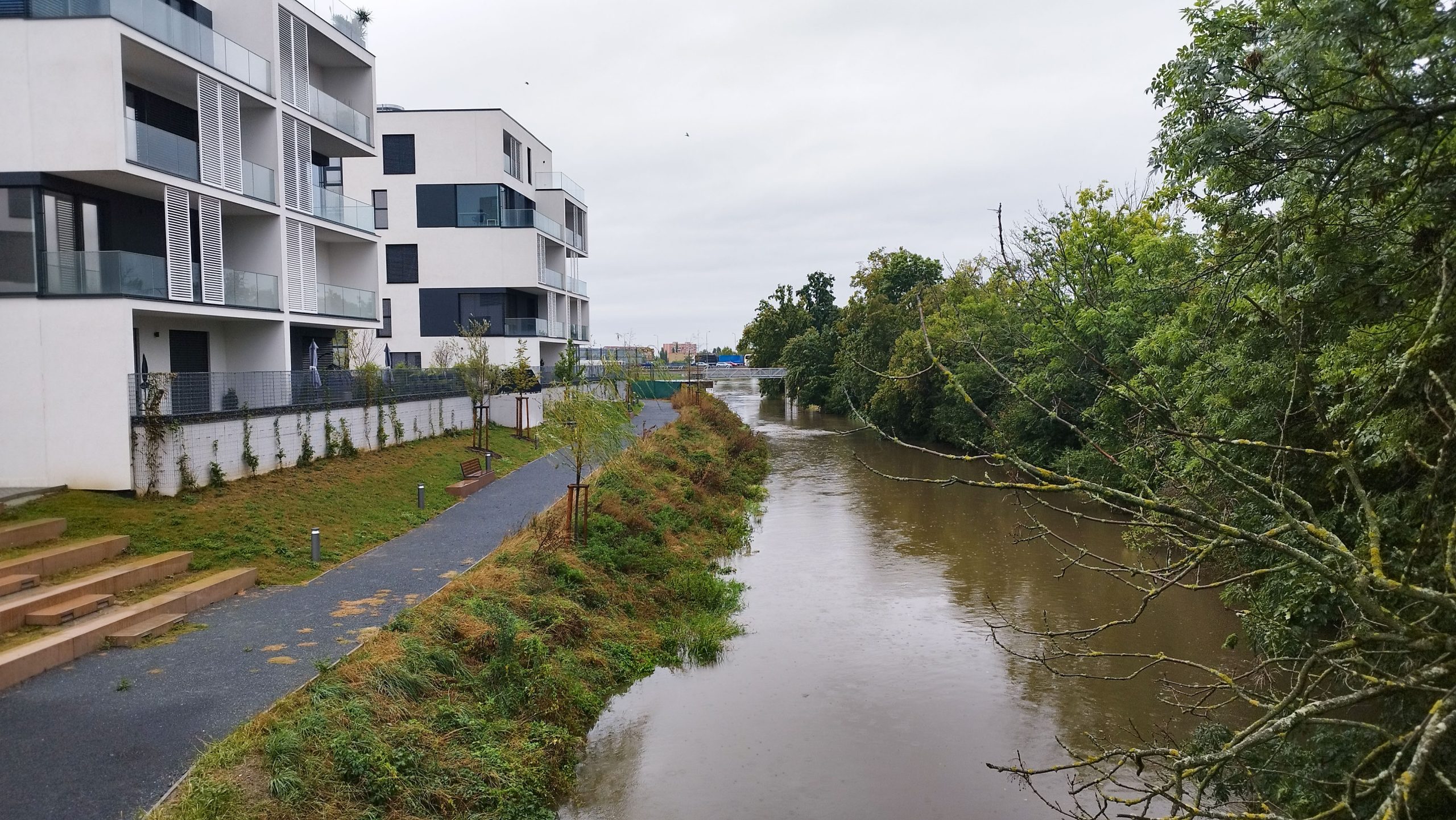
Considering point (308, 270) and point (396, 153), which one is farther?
point (396, 153)

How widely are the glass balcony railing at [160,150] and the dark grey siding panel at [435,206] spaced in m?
21.5

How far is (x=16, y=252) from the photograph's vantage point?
1797 centimetres

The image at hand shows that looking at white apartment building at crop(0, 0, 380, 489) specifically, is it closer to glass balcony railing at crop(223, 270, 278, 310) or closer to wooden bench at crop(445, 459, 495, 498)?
glass balcony railing at crop(223, 270, 278, 310)

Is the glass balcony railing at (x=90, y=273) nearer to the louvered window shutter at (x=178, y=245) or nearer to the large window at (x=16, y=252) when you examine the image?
the large window at (x=16, y=252)

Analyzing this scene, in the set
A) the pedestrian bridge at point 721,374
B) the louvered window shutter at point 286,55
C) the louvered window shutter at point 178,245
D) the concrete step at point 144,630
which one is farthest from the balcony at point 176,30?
the pedestrian bridge at point 721,374

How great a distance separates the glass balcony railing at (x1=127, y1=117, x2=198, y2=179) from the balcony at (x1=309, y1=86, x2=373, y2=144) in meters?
6.73

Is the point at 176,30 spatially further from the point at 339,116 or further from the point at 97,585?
the point at 97,585

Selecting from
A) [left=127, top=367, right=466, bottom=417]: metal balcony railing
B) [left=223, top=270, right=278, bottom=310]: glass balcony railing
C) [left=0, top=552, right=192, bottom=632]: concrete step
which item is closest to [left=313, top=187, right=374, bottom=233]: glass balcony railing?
[left=223, top=270, right=278, bottom=310]: glass balcony railing

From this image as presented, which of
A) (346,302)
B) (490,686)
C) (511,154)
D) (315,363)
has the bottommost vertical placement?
(490,686)

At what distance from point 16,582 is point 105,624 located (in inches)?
73.3

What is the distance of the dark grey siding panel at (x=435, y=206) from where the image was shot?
42469mm

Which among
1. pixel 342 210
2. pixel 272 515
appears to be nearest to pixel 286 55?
pixel 342 210

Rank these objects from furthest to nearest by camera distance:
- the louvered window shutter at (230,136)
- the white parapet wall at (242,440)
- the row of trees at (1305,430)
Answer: the louvered window shutter at (230,136)
the white parapet wall at (242,440)
the row of trees at (1305,430)

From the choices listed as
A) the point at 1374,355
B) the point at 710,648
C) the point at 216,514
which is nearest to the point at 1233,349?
the point at 1374,355
